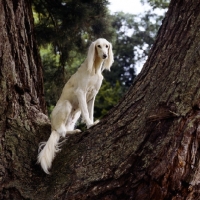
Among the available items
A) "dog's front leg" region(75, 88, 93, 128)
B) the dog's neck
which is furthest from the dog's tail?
the dog's neck

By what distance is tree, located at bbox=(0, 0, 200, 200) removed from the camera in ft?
7.91

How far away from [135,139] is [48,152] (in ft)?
2.33

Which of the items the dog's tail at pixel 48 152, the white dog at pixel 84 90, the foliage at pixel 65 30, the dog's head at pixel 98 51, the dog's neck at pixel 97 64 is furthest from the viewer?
the foliage at pixel 65 30

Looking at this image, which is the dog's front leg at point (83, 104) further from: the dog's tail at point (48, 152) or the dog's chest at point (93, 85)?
the dog's tail at point (48, 152)

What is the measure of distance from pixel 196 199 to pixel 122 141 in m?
0.57

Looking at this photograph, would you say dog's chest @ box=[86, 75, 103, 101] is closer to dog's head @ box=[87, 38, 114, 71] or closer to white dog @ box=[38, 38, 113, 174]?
white dog @ box=[38, 38, 113, 174]

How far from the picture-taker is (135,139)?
2.64 metres

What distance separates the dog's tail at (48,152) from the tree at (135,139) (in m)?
0.05

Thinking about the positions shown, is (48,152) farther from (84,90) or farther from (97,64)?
(97,64)

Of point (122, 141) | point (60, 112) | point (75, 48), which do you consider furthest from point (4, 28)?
point (75, 48)

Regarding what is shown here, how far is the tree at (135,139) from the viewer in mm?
2410

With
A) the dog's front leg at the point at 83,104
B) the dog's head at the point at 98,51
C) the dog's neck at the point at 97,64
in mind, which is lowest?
the dog's front leg at the point at 83,104

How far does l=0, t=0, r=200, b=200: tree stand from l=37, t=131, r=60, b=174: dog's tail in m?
0.05

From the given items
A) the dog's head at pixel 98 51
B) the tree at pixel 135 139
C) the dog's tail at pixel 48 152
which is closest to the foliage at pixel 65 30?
the dog's head at pixel 98 51
